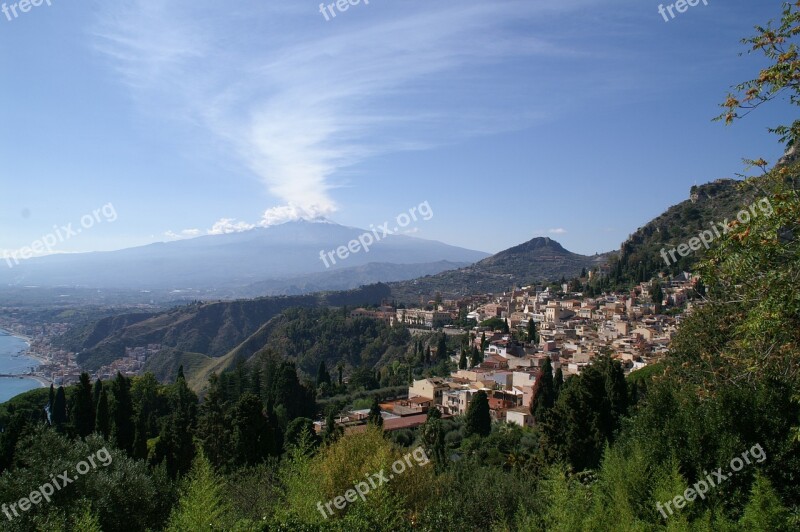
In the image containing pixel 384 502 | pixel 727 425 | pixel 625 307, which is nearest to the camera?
pixel 384 502

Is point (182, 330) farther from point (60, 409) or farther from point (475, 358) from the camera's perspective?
point (60, 409)

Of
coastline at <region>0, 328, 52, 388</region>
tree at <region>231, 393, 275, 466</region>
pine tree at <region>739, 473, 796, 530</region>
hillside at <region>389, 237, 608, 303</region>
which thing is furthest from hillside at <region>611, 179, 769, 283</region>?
coastline at <region>0, 328, 52, 388</region>

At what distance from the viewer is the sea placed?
163ft

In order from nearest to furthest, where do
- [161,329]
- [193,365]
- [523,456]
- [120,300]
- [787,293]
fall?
[787,293] < [523,456] < [193,365] < [161,329] < [120,300]

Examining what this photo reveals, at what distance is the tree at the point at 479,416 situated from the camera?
21.1 metres

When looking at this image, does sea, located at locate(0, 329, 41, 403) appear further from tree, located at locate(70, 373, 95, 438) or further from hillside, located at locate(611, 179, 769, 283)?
hillside, located at locate(611, 179, 769, 283)

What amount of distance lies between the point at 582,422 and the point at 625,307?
38796mm

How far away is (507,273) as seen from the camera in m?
134

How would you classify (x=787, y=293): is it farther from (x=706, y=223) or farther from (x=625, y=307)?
(x=706, y=223)

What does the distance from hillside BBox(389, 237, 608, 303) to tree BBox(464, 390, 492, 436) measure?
91.9 meters

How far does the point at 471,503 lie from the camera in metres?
8.56

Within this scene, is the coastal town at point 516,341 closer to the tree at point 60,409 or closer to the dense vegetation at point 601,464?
the dense vegetation at point 601,464

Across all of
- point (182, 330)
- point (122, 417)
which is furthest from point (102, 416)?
point (182, 330)

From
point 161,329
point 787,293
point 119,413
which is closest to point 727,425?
point 787,293
